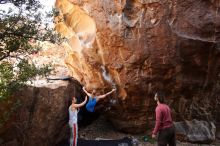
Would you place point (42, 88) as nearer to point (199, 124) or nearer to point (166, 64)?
point (166, 64)

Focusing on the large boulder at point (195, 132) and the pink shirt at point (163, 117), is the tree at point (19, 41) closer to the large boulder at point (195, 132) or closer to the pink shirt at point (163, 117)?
the pink shirt at point (163, 117)

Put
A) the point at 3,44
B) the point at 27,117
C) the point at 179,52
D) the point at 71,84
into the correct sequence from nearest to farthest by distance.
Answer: the point at 3,44 → the point at 27,117 → the point at 179,52 → the point at 71,84

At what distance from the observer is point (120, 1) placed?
9.55 metres

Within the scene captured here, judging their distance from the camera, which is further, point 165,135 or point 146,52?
point 146,52

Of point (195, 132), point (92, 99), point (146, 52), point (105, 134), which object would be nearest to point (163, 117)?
point (146, 52)

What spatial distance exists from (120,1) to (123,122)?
11.3 feet

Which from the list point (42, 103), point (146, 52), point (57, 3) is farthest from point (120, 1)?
point (42, 103)

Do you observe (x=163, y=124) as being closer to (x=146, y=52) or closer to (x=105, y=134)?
(x=146, y=52)

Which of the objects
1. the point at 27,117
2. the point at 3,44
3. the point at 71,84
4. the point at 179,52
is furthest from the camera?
the point at 71,84

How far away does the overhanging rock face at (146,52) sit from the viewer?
9594mm

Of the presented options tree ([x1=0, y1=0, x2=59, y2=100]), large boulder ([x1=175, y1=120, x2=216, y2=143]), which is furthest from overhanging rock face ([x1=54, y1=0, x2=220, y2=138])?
tree ([x1=0, y1=0, x2=59, y2=100])

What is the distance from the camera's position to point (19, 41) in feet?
26.0

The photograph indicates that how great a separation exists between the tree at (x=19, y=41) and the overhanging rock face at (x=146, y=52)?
198cm

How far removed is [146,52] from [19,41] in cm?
323
